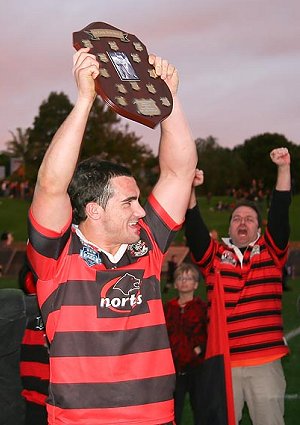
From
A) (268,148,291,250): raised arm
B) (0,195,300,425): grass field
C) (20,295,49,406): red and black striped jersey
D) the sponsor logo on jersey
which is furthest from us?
(0,195,300,425): grass field

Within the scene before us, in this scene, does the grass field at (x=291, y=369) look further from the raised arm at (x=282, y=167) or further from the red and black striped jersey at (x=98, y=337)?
the red and black striped jersey at (x=98, y=337)

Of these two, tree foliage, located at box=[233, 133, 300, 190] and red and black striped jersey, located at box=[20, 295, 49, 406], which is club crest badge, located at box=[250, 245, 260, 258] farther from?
tree foliage, located at box=[233, 133, 300, 190]

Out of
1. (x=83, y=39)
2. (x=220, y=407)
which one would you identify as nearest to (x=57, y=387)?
(x=83, y=39)

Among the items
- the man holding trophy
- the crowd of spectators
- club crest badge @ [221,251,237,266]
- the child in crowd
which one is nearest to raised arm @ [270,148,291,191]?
club crest badge @ [221,251,237,266]

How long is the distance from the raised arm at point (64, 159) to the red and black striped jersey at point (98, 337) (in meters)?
0.07

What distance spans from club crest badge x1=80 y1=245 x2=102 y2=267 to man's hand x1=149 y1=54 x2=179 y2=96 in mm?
779

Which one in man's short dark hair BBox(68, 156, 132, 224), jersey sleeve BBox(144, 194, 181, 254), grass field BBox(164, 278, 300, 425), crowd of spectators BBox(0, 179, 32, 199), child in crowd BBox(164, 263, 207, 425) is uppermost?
crowd of spectators BBox(0, 179, 32, 199)

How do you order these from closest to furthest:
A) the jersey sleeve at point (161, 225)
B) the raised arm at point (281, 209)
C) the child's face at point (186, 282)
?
the jersey sleeve at point (161, 225), the raised arm at point (281, 209), the child's face at point (186, 282)

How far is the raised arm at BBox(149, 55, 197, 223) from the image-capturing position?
3.49 metres

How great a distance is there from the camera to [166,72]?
3352mm

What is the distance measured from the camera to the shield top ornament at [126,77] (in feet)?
9.87

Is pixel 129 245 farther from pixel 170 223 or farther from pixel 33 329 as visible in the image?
pixel 33 329

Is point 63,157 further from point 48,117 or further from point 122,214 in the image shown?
point 48,117

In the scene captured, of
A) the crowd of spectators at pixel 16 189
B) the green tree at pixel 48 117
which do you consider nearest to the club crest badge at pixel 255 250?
the crowd of spectators at pixel 16 189
